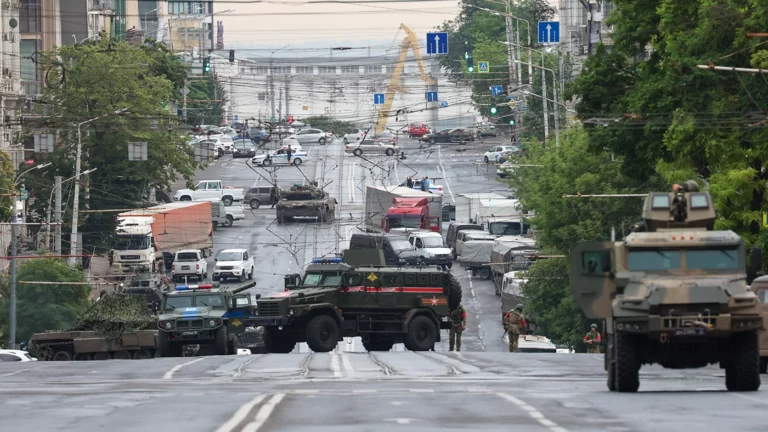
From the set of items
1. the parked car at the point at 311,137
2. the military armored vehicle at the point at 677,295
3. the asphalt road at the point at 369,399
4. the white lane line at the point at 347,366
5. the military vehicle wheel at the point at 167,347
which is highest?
the parked car at the point at 311,137

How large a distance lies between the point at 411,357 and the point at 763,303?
8854 mm

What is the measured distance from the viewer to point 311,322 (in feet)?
135

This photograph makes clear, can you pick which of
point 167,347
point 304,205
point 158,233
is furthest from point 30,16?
point 167,347

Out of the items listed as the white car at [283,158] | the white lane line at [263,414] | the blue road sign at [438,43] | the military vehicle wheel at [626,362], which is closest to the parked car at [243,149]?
the white car at [283,158]

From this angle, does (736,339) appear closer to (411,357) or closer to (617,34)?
(411,357)

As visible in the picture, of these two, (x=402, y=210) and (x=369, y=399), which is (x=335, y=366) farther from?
(x=402, y=210)

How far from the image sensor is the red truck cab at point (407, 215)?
280 feet

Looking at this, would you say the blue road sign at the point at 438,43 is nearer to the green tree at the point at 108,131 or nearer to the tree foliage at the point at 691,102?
the green tree at the point at 108,131

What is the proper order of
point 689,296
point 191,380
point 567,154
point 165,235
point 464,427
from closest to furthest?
1. point 464,427
2. point 689,296
3. point 191,380
4. point 567,154
5. point 165,235

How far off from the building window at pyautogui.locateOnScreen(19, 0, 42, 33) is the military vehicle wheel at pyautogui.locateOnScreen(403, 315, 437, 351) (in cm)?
7631

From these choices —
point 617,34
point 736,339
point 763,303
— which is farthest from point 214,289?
A: point 736,339

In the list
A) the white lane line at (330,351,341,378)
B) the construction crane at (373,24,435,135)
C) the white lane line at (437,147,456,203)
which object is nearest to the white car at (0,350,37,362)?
the white lane line at (330,351,341,378)

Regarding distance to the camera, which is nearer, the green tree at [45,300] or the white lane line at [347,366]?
the white lane line at [347,366]

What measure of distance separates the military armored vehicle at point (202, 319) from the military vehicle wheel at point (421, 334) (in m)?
4.46
